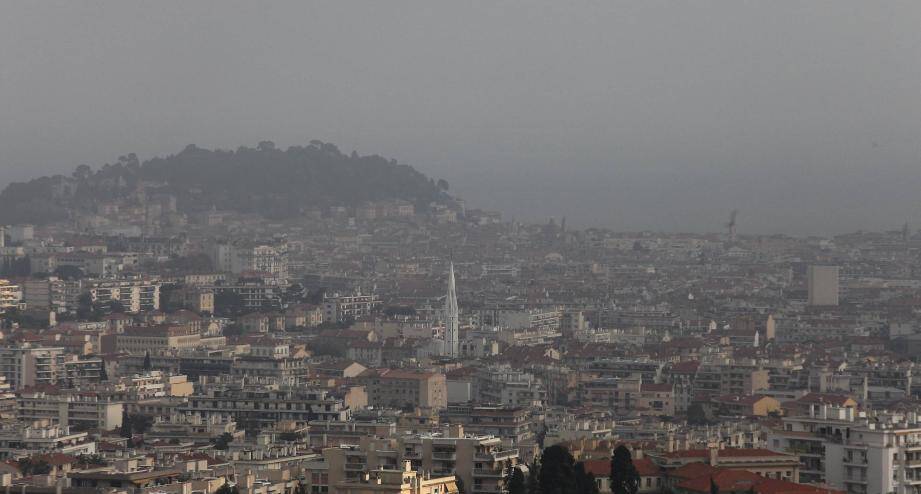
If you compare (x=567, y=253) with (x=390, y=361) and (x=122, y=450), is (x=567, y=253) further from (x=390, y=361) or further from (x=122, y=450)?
(x=122, y=450)

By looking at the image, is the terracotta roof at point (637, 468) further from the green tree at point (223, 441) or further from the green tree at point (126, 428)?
the green tree at point (126, 428)

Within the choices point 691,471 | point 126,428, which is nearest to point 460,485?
point 691,471

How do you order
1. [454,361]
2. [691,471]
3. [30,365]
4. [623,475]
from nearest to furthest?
[623,475] < [691,471] < [30,365] < [454,361]

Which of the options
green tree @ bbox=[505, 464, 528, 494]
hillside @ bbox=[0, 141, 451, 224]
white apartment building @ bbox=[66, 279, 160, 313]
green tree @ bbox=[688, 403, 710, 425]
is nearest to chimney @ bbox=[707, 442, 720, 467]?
green tree @ bbox=[505, 464, 528, 494]

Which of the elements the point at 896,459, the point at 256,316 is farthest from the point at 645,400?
the point at 256,316

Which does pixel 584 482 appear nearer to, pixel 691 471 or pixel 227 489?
pixel 691 471

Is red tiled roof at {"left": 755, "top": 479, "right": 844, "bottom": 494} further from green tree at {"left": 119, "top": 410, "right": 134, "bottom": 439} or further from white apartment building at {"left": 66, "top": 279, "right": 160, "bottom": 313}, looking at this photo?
white apartment building at {"left": 66, "top": 279, "right": 160, "bottom": 313}

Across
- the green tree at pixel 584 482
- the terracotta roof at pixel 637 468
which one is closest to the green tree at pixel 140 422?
the terracotta roof at pixel 637 468
